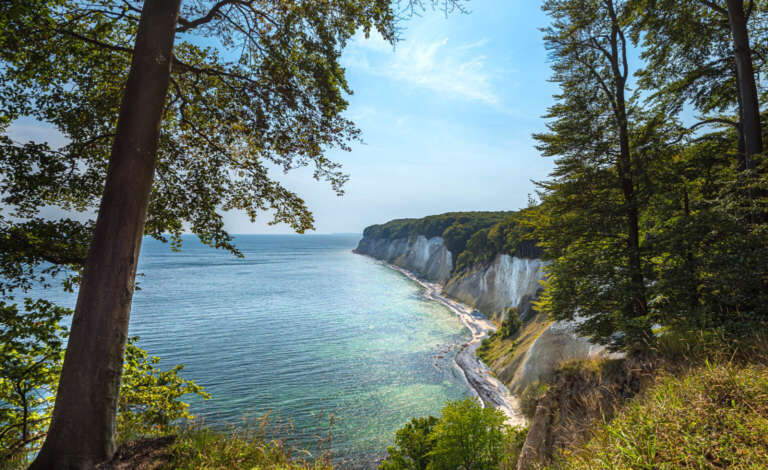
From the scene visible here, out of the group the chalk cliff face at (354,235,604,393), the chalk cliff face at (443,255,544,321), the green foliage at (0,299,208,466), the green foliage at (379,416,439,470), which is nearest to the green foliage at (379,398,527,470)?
the green foliage at (379,416,439,470)

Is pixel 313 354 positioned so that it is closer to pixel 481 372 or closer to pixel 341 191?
pixel 481 372

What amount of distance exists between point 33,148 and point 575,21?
649 inches

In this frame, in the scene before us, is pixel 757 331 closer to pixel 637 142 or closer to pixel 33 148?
pixel 637 142

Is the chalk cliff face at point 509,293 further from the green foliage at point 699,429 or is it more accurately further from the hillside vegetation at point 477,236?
the green foliage at point 699,429

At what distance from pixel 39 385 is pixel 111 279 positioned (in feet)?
14.8

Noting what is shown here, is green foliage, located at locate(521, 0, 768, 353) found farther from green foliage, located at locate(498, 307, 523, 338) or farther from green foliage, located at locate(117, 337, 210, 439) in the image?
green foliage, located at locate(498, 307, 523, 338)

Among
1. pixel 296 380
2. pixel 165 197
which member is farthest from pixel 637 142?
pixel 296 380

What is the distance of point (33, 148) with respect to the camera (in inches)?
211

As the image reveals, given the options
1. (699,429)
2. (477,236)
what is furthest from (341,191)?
(477,236)

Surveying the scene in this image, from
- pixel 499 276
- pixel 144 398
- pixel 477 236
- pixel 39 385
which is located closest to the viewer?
pixel 39 385

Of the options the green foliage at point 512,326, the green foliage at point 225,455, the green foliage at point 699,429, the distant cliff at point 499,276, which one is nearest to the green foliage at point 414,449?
the distant cliff at point 499,276

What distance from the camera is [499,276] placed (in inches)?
1973

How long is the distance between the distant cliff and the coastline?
1051 millimetres

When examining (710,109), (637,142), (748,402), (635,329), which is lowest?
(635,329)
